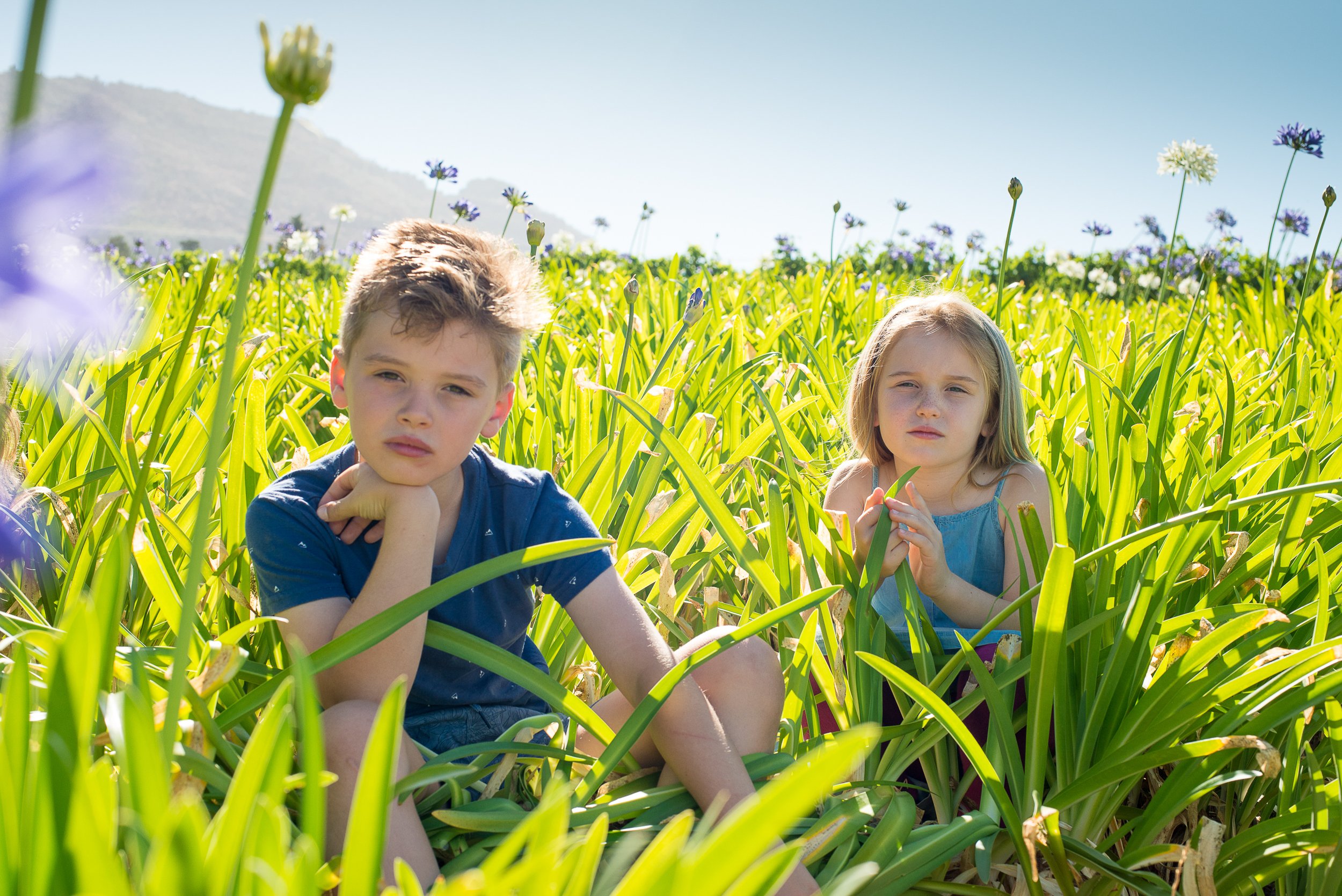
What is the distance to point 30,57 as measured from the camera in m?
0.35

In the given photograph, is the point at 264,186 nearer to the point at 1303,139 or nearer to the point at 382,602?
the point at 382,602

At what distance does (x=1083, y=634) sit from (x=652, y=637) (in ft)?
1.67

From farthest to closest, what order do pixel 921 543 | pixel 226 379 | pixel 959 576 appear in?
pixel 959 576 → pixel 921 543 → pixel 226 379

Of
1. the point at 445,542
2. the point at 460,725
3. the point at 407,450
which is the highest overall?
the point at 407,450

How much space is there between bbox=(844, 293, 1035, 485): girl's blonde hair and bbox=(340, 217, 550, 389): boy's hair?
0.72 m

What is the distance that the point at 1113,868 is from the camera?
1007 millimetres

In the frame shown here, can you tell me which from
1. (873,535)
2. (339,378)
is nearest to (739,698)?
(873,535)

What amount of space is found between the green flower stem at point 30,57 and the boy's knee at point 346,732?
0.72m

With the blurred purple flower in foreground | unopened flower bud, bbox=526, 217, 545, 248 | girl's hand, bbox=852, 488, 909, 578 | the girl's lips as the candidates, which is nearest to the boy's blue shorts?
the girl's lips

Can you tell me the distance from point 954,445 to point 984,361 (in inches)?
6.7

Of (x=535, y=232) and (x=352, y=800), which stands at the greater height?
(x=535, y=232)

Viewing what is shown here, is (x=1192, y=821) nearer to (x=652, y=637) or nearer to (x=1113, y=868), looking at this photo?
(x=1113, y=868)

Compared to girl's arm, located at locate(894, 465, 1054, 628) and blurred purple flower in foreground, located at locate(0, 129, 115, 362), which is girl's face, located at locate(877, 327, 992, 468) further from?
blurred purple flower in foreground, located at locate(0, 129, 115, 362)

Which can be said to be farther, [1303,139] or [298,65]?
[1303,139]
